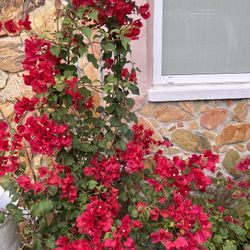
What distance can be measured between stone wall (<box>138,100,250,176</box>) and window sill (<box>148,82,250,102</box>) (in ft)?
0.17

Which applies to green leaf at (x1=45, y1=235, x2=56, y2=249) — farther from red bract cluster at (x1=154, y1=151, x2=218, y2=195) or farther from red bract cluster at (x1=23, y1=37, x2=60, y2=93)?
red bract cluster at (x1=23, y1=37, x2=60, y2=93)

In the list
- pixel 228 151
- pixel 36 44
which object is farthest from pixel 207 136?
pixel 36 44

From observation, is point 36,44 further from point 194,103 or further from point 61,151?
point 194,103

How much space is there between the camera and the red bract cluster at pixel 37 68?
1.62 m

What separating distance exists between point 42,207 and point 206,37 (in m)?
1.85

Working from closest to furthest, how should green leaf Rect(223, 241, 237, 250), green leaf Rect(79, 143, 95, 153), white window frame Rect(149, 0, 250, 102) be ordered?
green leaf Rect(79, 143, 95, 153)
green leaf Rect(223, 241, 237, 250)
white window frame Rect(149, 0, 250, 102)

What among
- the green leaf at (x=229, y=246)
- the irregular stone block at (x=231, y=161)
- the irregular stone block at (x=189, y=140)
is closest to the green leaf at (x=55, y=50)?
the irregular stone block at (x=189, y=140)

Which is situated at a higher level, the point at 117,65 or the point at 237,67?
the point at 117,65

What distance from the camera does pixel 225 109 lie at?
2871 millimetres

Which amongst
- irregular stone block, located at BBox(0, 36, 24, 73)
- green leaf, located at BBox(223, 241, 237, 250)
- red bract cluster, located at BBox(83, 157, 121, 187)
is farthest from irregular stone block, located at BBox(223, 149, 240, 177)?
irregular stone block, located at BBox(0, 36, 24, 73)

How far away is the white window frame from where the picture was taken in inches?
107

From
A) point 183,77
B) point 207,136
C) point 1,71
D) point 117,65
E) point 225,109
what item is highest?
point 117,65

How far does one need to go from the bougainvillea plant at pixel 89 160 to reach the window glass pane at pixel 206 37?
930 millimetres

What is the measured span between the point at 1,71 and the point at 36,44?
103 centimetres
